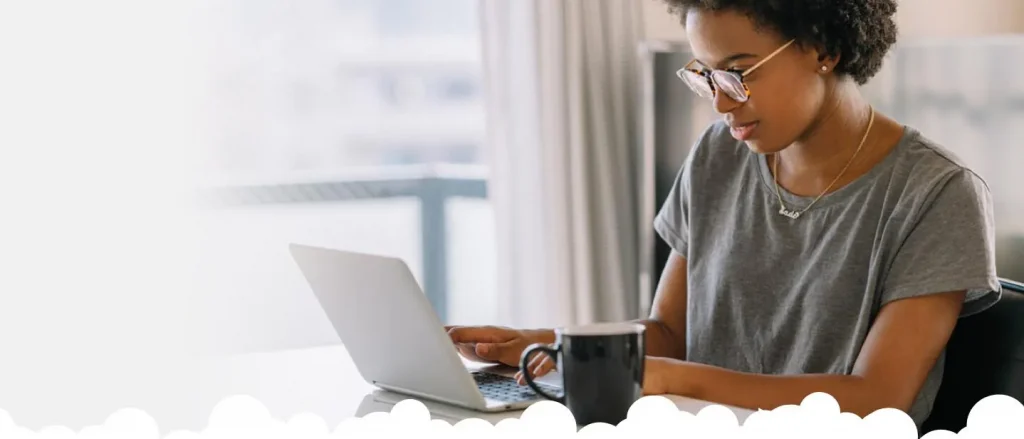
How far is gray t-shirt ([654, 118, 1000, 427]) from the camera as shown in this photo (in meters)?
1.45

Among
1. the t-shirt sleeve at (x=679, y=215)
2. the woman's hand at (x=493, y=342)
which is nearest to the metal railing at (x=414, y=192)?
the t-shirt sleeve at (x=679, y=215)

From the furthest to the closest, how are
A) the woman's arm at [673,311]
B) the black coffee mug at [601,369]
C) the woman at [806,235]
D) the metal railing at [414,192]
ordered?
the metal railing at [414,192] < the woman's arm at [673,311] < the woman at [806,235] < the black coffee mug at [601,369]

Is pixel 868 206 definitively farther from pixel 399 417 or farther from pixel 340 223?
pixel 340 223

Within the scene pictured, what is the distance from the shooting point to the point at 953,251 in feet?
4.70

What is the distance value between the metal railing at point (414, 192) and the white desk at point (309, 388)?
1.78 meters

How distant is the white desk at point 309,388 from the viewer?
129cm

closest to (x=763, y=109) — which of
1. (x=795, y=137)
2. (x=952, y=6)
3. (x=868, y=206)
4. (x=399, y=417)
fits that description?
(x=795, y=137)

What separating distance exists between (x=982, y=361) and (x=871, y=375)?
0.37 feet

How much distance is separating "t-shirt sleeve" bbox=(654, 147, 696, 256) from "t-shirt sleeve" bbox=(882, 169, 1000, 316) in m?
0.38

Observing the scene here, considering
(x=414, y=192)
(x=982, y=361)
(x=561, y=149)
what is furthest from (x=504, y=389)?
(x=414, y=192)

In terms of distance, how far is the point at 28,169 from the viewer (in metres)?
3.13

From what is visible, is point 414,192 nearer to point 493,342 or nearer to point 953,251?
point 493,342

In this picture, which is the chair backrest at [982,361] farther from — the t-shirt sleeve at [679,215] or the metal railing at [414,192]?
the metal railing at [414,192]

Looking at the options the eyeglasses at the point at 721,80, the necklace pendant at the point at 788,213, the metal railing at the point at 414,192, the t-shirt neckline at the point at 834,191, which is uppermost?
the eyeglasses at the point at 721,80
